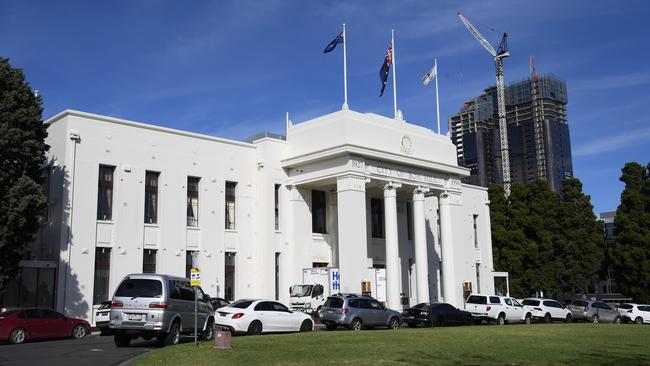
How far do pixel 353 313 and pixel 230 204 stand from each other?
561 inches

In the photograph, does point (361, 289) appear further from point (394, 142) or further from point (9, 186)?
point (9, 186)

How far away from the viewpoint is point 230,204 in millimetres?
40250

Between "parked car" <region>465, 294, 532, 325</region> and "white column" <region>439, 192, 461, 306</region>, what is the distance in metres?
8.04

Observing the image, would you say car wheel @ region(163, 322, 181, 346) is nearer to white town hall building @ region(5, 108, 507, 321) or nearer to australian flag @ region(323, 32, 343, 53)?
white town hall building @ region(5, 108, 507, 321)

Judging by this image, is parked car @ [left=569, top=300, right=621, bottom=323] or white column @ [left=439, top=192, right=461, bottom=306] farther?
white column @ [left=439, top=192, right=461, bottom=306]

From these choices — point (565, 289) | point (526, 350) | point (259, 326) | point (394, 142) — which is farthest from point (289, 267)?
point (565, 289)

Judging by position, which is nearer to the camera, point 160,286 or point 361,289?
point 160,286

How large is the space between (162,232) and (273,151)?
9505 mm

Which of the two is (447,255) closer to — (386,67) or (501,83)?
(386,67)

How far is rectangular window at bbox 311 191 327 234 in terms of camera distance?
4406 cm

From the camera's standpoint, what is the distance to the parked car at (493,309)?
36562mm

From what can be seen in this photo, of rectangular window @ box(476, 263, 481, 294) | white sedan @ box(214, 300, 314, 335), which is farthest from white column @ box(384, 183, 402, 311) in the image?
rectangular window @ box(476, 263, 481, 294)

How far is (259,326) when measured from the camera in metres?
25.1

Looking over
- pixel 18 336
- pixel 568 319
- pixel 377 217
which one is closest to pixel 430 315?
pixel 568 319
